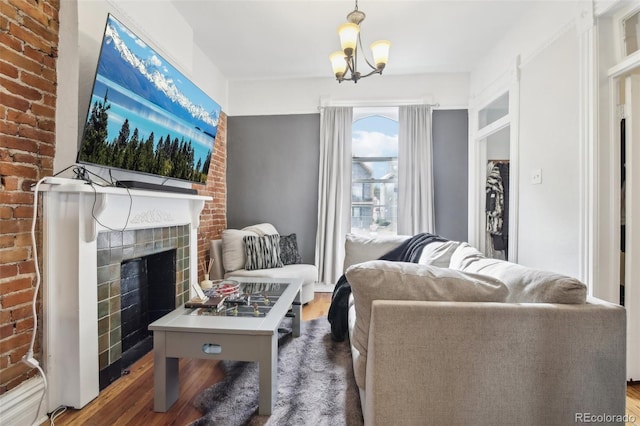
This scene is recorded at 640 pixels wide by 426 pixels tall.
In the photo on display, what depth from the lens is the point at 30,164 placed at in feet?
5.10

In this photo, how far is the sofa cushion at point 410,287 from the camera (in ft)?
3.98

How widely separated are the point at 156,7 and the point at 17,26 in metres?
1.20

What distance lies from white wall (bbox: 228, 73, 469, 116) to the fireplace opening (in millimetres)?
2436

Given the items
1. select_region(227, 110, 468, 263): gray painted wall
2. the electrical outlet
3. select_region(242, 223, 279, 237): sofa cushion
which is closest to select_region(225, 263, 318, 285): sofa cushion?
select_region(242, 223, 279, 237): sofa cushion

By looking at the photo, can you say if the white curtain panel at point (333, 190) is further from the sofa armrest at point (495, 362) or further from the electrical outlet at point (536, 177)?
the sofa armrest at point (495, 362)

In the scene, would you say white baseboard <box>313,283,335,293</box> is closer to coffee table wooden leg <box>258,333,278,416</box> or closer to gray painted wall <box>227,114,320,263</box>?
gray painted wall <box>227,114,320,263</box>

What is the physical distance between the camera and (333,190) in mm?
4004

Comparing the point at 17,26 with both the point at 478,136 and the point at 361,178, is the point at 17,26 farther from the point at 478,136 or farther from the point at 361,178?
the point at 478,136

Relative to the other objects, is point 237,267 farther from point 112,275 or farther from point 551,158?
point 551,158

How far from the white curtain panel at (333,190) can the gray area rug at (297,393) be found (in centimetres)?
174

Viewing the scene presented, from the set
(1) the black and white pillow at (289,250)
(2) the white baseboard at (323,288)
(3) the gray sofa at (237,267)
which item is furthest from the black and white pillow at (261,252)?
(2) the white baseboard at (323,288)

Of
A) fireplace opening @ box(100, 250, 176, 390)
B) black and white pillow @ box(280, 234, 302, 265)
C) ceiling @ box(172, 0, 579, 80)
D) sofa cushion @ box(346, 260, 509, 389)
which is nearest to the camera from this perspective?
sofa cushion @ box(346, 260, 509, 389)

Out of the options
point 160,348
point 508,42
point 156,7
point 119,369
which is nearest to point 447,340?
point 160,348

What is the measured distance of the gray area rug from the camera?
1.53 metres
